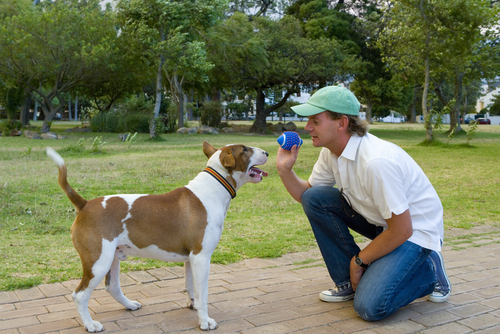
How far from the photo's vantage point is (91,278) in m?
3.00

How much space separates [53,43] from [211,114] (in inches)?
458

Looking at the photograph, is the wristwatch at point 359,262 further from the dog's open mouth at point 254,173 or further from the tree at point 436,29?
the tree at point 436,29

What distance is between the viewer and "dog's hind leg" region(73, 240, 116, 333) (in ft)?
9.82

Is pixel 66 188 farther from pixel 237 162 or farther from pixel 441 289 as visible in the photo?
pixel 441 289

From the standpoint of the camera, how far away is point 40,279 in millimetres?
4027

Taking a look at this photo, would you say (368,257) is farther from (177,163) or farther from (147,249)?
(177,163)

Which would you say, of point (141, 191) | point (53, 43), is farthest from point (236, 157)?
point (53, 43)

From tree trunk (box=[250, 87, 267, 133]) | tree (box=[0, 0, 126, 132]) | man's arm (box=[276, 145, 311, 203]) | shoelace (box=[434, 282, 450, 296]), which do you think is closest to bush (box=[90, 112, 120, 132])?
tree (box=[0, 0, 126, 132])

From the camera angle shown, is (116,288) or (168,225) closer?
(168,225)

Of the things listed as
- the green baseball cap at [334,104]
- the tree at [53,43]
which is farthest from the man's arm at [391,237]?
the tree at [53,43]

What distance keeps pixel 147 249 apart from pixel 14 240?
2809 mm

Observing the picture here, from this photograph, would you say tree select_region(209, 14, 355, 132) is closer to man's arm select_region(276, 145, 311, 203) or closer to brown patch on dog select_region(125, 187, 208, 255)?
man's arm select_region(276, 145, 311, 203)

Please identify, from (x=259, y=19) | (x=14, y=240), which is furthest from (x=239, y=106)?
(x=14, y=240)

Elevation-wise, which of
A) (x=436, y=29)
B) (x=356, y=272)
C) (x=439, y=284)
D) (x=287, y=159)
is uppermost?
(x=436, y=29)
